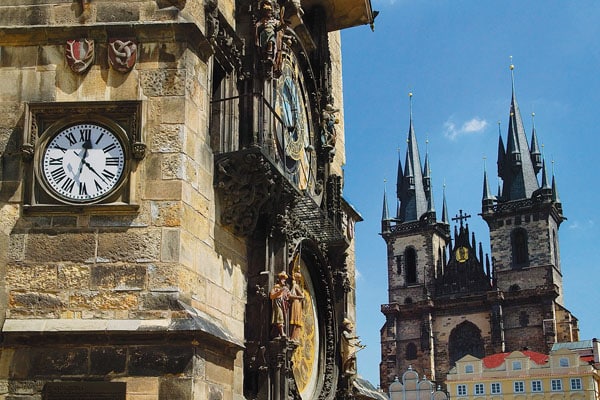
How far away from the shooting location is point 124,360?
279 inches

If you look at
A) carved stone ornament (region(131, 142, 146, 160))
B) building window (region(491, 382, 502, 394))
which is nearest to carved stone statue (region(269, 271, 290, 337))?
carved stone ornament (region(131, 142, 146, 160))

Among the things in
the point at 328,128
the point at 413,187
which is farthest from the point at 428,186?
the point at 328,128

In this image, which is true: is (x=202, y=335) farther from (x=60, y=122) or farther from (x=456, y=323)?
(x=456, y=323)

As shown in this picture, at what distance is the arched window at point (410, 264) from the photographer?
88.6 meters

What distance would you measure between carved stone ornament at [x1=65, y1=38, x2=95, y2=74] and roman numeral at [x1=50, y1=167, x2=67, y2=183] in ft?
2.90

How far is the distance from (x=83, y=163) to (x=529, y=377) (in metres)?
62.4

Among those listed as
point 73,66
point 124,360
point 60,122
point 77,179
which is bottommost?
point 124,360

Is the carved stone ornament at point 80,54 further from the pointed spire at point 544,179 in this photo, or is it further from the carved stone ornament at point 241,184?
the pointed spire at point 544,179

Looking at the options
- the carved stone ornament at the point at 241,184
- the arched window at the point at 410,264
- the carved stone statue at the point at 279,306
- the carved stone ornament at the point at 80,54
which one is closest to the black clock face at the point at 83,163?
the carved stone ornament at the point at 80,54

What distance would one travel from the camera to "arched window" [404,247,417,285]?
88619 millimetres

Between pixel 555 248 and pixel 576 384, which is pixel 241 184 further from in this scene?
pixel 555 248

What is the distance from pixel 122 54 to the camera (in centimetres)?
782

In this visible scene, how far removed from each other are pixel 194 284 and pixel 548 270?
76859mm

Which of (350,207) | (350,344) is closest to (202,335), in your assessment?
(350,344)
